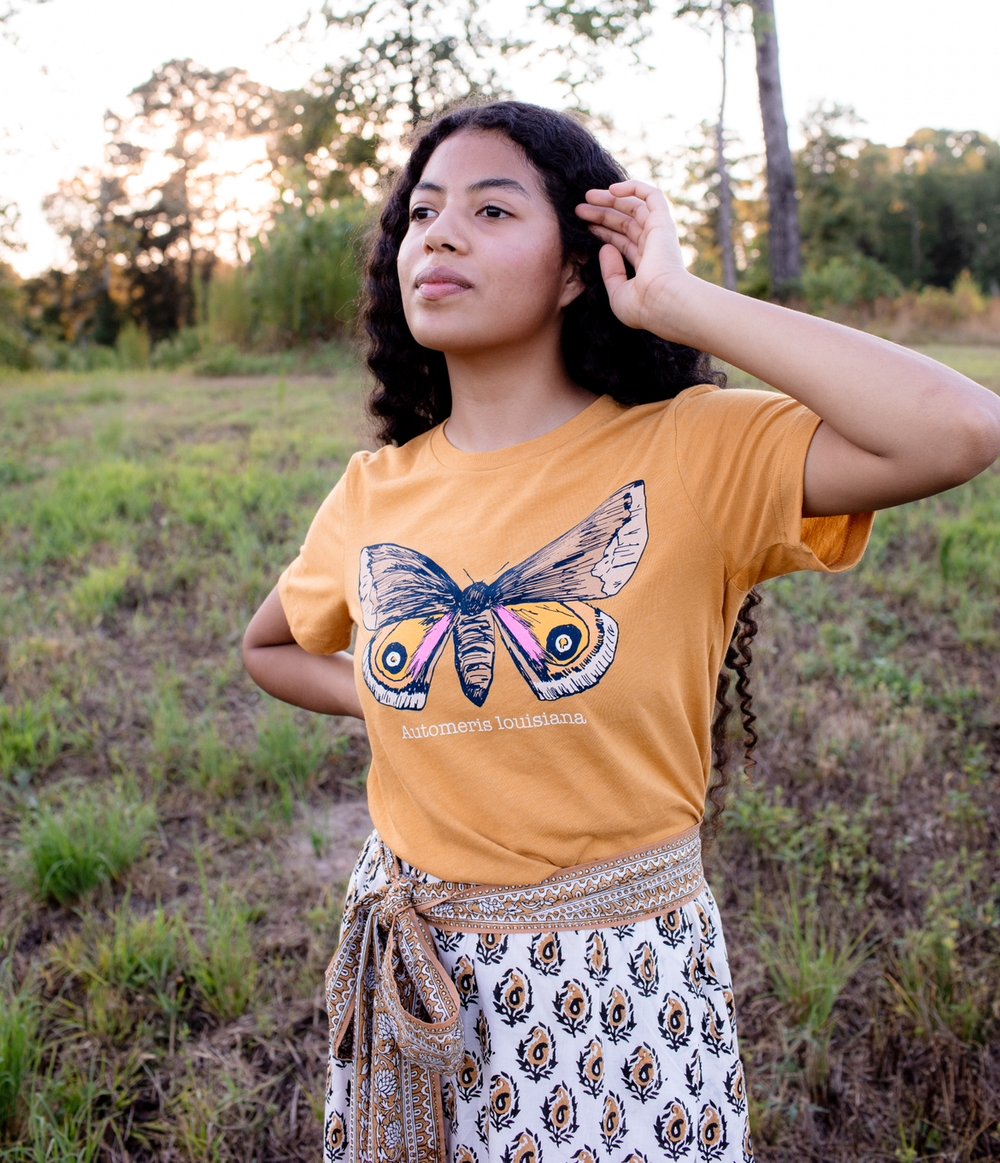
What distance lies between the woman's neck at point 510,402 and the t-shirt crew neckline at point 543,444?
2cm

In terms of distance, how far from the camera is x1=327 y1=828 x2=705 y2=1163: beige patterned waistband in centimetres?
129

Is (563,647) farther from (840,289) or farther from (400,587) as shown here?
(840,289)

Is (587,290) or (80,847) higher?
(587,290)

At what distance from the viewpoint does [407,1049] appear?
1310 mm

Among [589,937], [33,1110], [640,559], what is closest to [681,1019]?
[589,937]

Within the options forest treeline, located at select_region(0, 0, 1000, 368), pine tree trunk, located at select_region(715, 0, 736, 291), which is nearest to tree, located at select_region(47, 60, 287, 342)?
forest treeline, located at select_region(0, 0, 1000, 368)

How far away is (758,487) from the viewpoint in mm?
1184

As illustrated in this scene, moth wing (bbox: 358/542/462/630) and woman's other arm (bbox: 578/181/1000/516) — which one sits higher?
woman's other arm (bbox: 578/181/1000/516)

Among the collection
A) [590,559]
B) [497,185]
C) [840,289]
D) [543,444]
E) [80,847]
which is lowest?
[80,847]

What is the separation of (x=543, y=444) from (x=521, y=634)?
0.29m

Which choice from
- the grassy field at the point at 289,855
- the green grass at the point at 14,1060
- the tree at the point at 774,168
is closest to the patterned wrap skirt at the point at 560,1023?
the grassy field at the point at 289,855

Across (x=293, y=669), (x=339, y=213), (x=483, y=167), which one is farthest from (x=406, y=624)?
(x=339, y=213)

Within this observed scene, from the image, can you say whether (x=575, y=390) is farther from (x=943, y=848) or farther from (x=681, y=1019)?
(x=943, y=848)

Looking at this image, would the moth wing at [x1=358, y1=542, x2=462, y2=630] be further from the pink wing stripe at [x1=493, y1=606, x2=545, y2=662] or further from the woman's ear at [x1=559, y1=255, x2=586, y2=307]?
Result: the woman's ear at [x1=559, y1=255, x2=586, y2=307]
